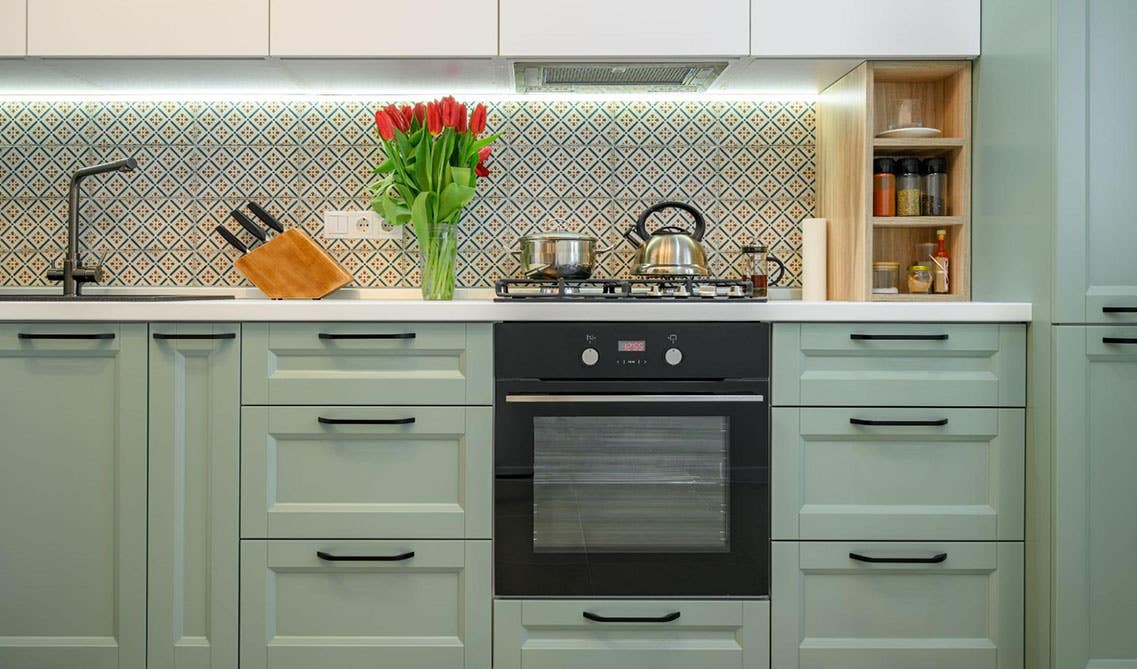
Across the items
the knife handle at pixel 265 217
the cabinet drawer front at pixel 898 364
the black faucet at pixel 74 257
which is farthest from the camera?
the knife handle at pixel 265 217

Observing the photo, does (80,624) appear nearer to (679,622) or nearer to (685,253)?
(679,622)

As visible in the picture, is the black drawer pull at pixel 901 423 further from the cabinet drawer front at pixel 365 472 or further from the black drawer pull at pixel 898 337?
the cabinet drawer front at pixel 365 472

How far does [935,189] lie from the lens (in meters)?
2.55

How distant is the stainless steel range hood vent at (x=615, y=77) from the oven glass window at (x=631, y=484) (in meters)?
0.96

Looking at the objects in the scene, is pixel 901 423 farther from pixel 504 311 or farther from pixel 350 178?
pixel 350 178

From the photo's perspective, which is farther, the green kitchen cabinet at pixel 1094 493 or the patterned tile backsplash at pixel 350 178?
the patterned tile backsplash at pixel 350 178

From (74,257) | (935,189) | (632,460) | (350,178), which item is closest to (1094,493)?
(935,189)

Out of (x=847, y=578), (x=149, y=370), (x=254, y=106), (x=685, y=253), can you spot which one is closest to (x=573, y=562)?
(x=847, y=578)

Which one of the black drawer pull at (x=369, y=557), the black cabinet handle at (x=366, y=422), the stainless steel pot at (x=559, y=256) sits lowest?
the black drawer pull at (x=369, y=557)

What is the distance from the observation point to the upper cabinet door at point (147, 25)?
237 cm

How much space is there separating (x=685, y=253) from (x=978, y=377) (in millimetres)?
785

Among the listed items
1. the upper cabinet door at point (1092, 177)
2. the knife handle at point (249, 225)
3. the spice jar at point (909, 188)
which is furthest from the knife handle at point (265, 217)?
the upper cabinet door at point (1092, 177)

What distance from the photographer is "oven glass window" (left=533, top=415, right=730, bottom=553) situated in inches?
83.6

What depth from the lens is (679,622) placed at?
212cm
